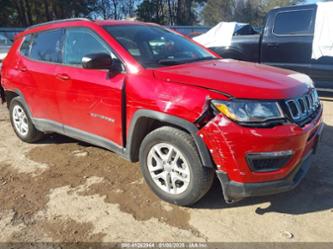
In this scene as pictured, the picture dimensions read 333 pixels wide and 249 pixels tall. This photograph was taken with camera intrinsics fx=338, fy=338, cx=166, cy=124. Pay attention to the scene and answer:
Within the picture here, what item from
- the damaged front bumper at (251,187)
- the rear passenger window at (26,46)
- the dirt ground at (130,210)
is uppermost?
the rear passenger window at (26,46)

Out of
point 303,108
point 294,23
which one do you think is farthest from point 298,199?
point 294,23

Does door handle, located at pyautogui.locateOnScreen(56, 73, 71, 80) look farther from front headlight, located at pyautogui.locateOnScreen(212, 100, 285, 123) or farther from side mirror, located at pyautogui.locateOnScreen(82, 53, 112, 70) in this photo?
front headlight, located at pyautogui.locateOnScreen(212, 100, 285, 123)

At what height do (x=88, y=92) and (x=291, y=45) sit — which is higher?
(x=291, y=45)

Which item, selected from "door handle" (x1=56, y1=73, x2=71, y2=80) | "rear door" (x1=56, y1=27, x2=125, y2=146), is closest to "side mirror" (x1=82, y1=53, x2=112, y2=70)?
"rear door" (x1=56, y1=27, x2=125, y2=146)

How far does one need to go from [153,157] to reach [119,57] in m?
1.05

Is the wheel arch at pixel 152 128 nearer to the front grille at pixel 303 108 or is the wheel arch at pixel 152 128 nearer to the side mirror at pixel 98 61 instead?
the side mirror at pixel 98 61

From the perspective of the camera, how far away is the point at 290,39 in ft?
23.4

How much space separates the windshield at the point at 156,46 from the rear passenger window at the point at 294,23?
378 centimetres

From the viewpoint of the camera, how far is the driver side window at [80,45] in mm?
3629

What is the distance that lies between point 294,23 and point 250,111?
Answer: 5351 mm

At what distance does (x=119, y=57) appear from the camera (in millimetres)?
3383

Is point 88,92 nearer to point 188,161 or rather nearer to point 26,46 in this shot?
point 188,161

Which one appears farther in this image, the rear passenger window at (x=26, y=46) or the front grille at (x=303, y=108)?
the rear passenger window at (x=26, y=46)

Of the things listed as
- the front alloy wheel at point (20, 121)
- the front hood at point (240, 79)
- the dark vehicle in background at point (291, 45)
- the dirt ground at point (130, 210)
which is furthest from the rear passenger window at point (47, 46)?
the dark vehicle in background at point (291, 45)
